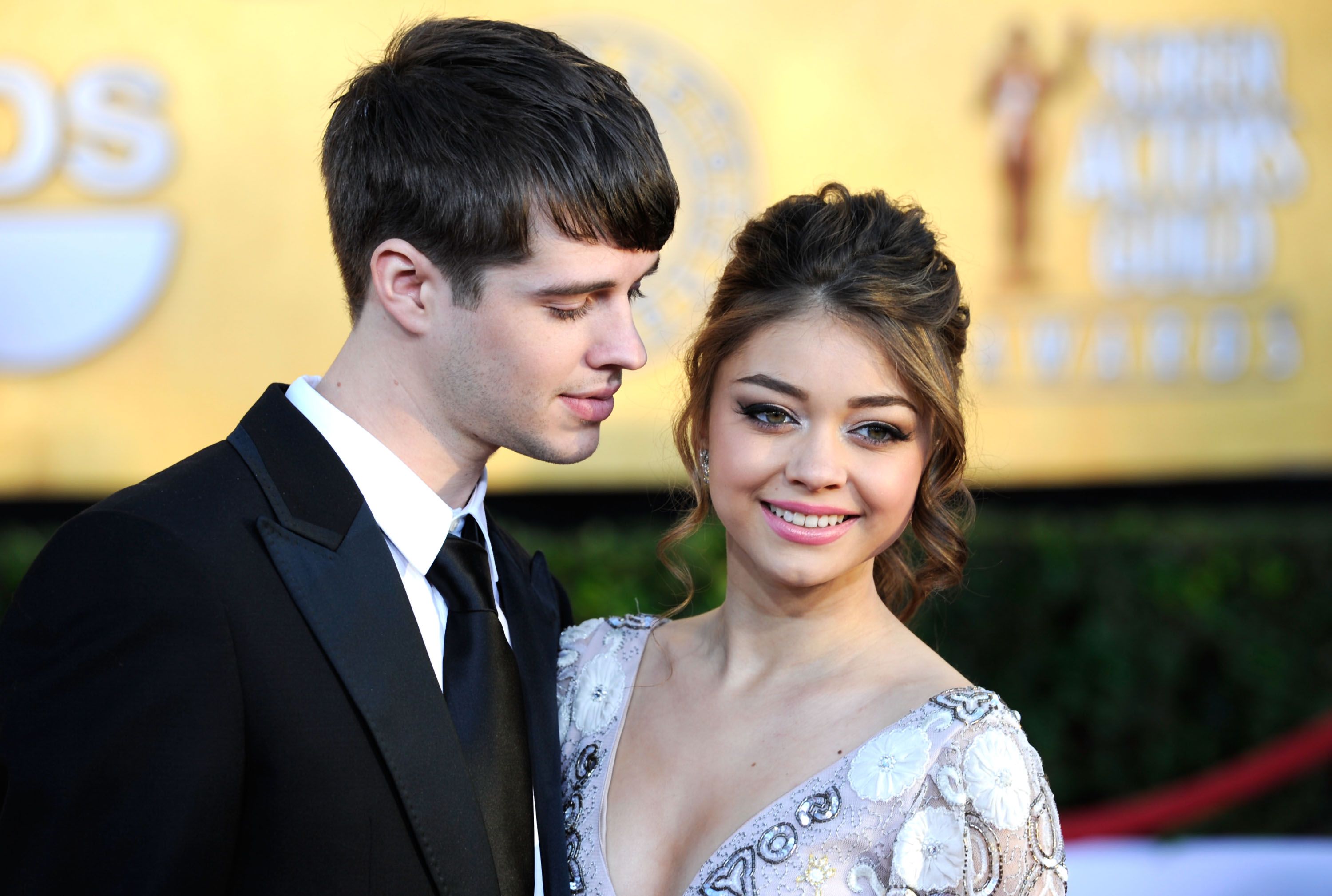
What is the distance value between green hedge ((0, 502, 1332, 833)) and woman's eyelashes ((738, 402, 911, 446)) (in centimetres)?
250

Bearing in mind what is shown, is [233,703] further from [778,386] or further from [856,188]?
[856,188]

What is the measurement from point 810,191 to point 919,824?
389cm

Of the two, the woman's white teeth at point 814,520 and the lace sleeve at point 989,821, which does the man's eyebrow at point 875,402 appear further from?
the lace sleeve at point 989,821

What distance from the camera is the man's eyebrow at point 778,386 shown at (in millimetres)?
2068

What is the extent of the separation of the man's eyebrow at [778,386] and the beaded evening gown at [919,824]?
1.79 ft

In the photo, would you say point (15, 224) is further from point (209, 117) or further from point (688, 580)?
point (688, 580)

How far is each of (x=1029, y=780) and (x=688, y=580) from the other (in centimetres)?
84

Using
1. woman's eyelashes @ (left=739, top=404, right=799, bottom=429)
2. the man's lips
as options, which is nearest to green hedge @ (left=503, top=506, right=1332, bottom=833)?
woman's eyelashes @ (left=739, top=404, right=799, bottom=429)

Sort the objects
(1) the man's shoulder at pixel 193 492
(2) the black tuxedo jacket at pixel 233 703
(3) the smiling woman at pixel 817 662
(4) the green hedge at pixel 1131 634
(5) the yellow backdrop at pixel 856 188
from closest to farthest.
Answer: (2) the black tuxedo jacket at pixel 233 703
(1) the man's shoulder at pixel 193 492
(3) the smiling woman at pixel 817 662
(4) the green hedge at pixel 1131 634
(5) the yellow backdrop at pixel 856 188

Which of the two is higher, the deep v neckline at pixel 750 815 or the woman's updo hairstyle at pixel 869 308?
the woman's updo hairstyle at pixel 869 308

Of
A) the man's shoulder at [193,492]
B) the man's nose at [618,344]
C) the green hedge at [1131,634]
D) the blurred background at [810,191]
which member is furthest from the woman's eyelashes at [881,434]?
the blurred background at [810,191]

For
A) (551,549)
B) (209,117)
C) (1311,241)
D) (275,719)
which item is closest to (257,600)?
(275,719)

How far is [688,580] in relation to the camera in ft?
8.17

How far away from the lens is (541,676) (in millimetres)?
2123
